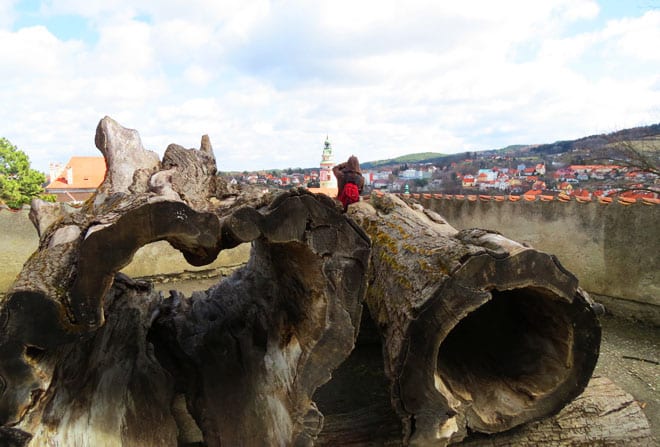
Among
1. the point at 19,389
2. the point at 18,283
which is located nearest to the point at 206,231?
the point at 18,283

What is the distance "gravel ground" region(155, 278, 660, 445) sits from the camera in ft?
14.3

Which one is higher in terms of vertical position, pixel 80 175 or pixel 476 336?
pixel 80 175

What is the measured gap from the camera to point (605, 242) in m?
6.64

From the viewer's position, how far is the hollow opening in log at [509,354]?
2.99m

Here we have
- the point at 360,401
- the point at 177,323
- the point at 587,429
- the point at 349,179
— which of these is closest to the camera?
the point at 587,429

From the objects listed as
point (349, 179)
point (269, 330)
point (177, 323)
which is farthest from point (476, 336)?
point (349, 179)

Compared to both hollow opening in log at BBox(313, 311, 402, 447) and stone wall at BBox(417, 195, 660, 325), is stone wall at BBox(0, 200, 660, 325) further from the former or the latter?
hollow opening in log at BBox(313, 311, 402, 447)

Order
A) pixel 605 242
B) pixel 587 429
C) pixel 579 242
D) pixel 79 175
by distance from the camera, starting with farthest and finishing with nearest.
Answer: pixel 79 175 → pixel 579 242 → pixel 605 242 → pixel 587 429

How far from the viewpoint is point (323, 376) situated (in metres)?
2.65

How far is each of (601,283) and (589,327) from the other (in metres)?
4.53

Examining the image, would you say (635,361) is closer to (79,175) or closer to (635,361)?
(635,361)

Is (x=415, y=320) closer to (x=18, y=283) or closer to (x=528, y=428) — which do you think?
(x=528, y=428)

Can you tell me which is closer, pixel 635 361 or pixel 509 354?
pixel 509 354

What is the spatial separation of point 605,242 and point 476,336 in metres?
4.16
